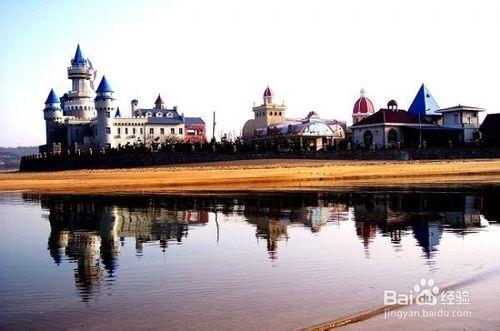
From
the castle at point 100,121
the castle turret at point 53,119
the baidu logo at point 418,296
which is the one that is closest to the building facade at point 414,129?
the castle at point 100,121

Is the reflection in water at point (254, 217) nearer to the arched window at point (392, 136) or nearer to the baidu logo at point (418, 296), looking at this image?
the baidu logo at point (418, 296)

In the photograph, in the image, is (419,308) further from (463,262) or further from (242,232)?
(242,232)

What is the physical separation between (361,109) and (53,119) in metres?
59.1

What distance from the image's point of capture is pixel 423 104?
88625 millimetres

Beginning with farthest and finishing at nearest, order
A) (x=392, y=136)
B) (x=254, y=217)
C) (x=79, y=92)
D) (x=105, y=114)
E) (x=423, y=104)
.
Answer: (x=79, y=92) < (x=105, y=114) < (x=423, y=104) < (x=392, y=136) < (x=254, y=217)

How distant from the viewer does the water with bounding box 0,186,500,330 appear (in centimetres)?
984

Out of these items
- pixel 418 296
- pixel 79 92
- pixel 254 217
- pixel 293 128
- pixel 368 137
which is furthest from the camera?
pixel 79 92

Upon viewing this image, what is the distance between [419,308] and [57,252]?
1036 cm

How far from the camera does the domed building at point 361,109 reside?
348 ft

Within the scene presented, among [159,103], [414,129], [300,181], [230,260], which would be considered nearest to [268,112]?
[159,103]

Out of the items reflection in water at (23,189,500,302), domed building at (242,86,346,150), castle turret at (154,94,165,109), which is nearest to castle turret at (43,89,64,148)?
castle turret at (154,94,165,109)

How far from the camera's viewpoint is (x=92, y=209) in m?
28.2

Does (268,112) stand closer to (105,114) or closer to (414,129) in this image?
(105,114)

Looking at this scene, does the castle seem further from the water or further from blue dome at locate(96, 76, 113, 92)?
the water
